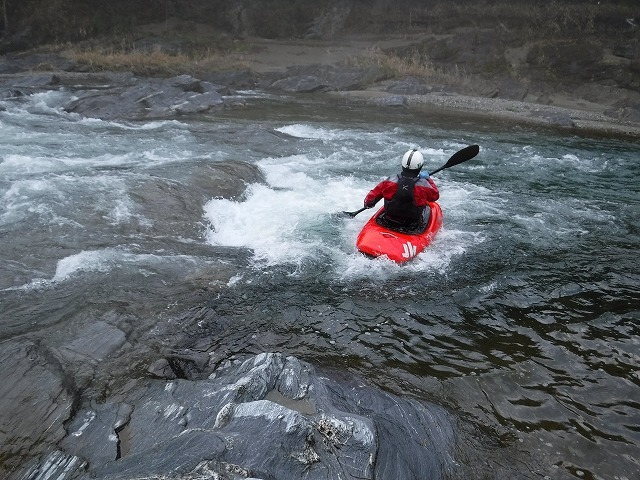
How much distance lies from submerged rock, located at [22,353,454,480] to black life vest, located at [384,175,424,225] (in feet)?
9.30

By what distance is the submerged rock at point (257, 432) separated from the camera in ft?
8.80

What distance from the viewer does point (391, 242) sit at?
5918 millimetres

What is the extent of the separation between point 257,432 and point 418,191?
4015 millimetres

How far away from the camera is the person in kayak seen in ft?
19.9

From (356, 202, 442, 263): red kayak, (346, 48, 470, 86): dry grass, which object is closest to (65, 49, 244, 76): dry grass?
(346, 48, 470, 86): dry grass

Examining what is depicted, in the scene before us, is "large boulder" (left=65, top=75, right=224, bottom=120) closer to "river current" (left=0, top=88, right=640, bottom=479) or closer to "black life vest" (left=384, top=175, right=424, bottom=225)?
"river current" (left=0, top=88, right=640, bottom=479)

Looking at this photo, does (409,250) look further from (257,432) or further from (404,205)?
(257,432)

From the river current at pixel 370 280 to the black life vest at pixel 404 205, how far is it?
0.64 metres

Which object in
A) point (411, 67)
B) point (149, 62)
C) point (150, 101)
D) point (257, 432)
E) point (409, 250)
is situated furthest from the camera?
point (411, 67)

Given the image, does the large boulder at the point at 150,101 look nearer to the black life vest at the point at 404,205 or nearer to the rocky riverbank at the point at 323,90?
the rocky riverbank at the point at 323,90

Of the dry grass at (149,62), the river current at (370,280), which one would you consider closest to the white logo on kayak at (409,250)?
the river current at (370,280)

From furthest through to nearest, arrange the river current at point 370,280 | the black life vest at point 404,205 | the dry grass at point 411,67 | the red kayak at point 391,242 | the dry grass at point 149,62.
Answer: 1. the dry grass at point 411,67
2. the dry grass at point 149,62
3. the black life vest at point 404,205
4. the red kayak at point 391,242
5. the river current at point 370,280

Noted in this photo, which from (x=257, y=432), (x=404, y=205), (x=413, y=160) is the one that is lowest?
(x=404, y=205)

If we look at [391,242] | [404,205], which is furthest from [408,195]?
[391,242]
